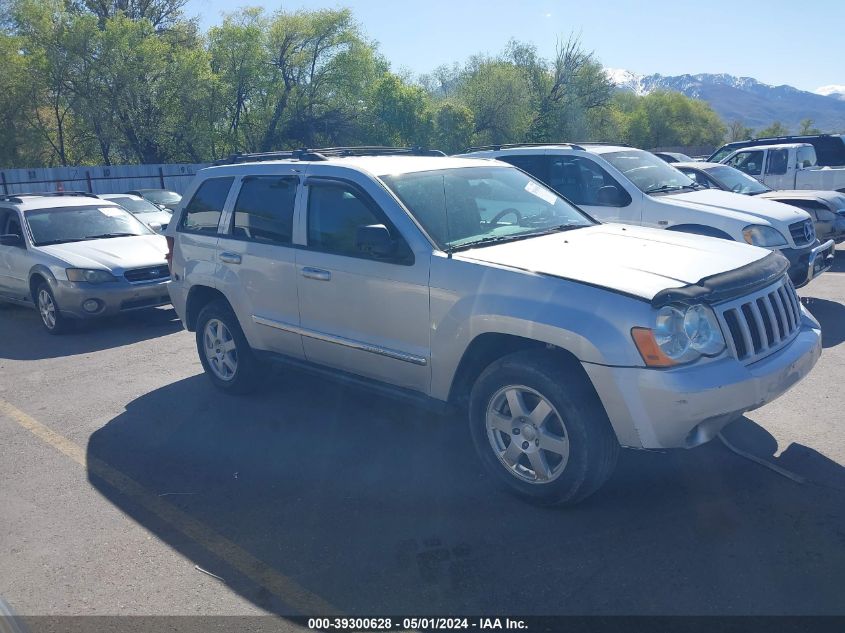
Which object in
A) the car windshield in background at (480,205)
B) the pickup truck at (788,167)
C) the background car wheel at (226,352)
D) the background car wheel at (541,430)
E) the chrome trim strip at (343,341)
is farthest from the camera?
the pickup truck at (788,167)

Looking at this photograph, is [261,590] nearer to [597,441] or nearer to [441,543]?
[441,543]

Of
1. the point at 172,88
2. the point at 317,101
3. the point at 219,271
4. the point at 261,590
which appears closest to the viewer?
the point at 261,590

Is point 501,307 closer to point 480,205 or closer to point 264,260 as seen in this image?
point 480,205

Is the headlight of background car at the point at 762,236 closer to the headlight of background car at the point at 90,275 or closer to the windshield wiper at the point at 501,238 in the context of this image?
the windshield wiper at the point at 501,238

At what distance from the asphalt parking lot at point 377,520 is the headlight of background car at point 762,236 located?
2.14 metres

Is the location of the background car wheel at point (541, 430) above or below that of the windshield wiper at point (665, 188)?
below

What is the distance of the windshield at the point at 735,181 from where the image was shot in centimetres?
1110

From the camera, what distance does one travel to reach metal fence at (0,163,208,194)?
27.2 metres

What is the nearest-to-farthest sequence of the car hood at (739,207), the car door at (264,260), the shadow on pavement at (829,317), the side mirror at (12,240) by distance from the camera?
the car door at (264,260) < the shadow on pavement at (829,317) < the car hood at (739,207) < the side mirror at (12,240)

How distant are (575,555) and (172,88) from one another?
124 feet

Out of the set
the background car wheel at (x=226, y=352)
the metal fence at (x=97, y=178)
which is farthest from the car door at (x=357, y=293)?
the metal fence at (x=97, y=178)

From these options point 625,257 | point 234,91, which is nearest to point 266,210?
point 625,257

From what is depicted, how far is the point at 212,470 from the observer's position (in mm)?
4734

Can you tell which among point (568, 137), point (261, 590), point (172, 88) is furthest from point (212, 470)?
point (568, 137)
